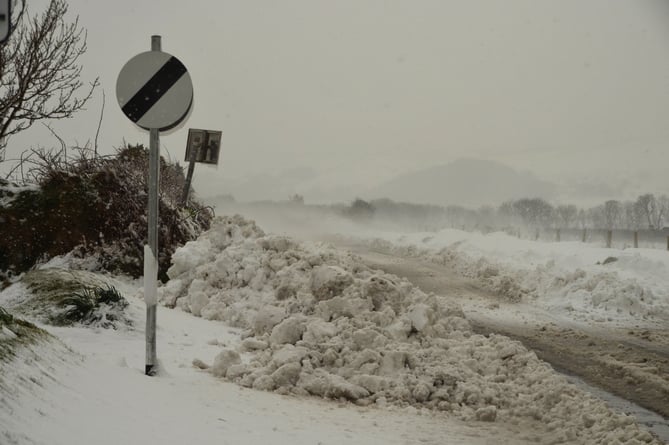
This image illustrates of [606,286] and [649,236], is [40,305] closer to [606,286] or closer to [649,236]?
[606,286]

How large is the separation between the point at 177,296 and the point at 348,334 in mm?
3794

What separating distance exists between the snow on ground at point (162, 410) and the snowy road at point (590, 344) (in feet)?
7.34

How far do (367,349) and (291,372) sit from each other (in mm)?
786

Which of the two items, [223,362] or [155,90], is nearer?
[155,90]

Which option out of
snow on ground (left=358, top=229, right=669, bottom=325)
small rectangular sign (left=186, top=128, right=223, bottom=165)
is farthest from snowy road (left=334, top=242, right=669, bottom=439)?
small rectangular sign (left=186, top=128, right=223, bottom=165)

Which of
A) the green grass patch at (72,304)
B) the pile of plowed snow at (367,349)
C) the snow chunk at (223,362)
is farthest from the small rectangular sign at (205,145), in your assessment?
the snow chunk at (223,362)

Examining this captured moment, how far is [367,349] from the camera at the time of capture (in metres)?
5.43

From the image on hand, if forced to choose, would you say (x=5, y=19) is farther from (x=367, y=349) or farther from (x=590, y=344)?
(x=590, y=344)

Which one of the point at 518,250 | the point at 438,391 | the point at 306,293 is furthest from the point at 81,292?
the point at 518,250

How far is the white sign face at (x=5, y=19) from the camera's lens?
2.72 metres

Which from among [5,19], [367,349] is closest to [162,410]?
[367,349]

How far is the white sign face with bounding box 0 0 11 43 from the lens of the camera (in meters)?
2.72

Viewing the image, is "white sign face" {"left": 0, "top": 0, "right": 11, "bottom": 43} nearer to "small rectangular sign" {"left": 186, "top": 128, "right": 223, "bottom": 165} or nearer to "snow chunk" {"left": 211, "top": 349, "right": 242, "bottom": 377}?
"snow chunk" {"left": 211, "top": 349, "right": 242, "bottom": 377}

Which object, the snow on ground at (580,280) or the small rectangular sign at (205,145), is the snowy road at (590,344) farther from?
the small rectangular sign at (205,145)
